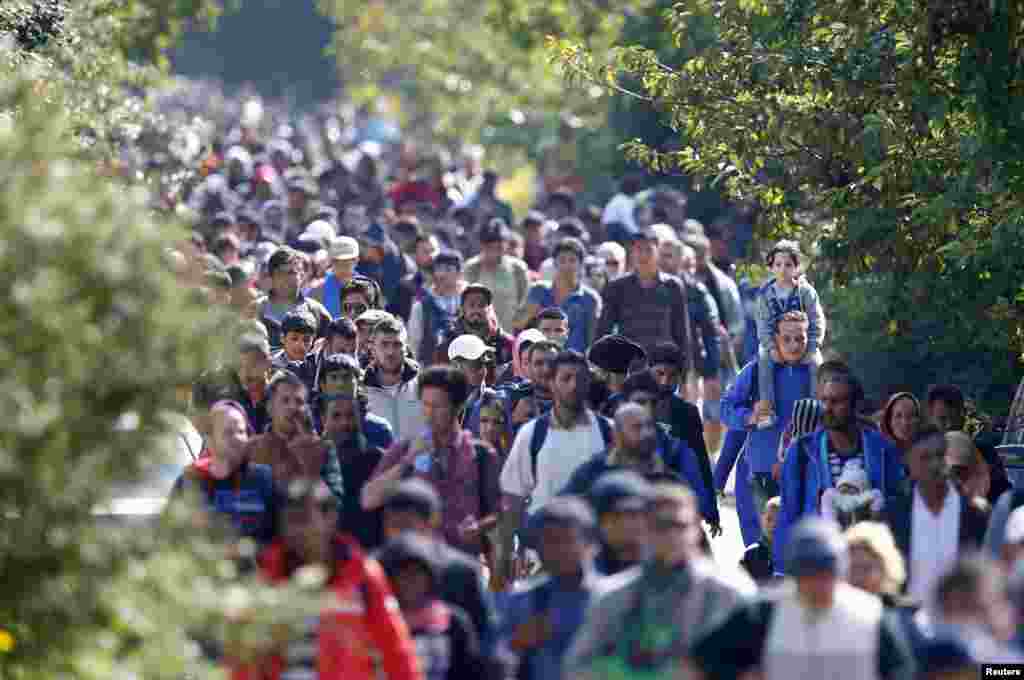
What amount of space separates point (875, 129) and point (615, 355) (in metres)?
1.78

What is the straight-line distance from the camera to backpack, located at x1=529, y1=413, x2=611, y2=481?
12.4 meters

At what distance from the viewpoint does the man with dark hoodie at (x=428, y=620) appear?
365 inches

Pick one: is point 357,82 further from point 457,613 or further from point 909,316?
point 457,613

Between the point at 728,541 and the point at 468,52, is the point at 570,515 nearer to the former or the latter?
the point at 728,541

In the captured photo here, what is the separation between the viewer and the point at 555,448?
12.3 meters

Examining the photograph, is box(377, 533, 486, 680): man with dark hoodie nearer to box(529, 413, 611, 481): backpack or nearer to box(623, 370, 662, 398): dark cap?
box(529, 413, 611, 481): backpack

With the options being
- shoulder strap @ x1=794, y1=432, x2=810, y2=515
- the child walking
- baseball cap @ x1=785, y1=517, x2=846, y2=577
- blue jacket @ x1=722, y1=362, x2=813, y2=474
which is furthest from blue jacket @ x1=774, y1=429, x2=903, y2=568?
baseball cap @ x1=785, y1=517, x2=846, y2=577

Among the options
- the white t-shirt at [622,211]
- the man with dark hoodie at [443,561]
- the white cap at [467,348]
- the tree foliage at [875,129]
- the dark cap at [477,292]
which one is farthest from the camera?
the white t-shirt at [622,211]

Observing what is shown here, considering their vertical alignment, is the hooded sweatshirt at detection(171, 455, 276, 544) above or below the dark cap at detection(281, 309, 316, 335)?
below

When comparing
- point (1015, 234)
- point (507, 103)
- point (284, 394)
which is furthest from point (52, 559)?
A: point (507, 103)

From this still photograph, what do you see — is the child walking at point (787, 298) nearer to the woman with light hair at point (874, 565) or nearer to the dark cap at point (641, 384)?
the dark cap at point (641, 384)

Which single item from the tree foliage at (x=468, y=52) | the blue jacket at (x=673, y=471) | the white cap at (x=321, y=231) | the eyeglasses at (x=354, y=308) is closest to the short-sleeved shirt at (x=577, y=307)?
the eyeglasses at (x=354, y=308)

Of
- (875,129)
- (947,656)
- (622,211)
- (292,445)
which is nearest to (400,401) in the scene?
(292,445)

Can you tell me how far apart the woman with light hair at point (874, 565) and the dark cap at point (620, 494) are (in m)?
0.84
